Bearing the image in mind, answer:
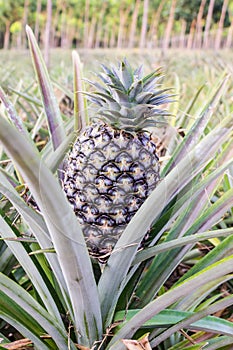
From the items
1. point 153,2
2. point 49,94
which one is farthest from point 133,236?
point 153,2

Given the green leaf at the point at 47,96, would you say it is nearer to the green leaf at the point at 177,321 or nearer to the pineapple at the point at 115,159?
the pineapple at the point at 115,159

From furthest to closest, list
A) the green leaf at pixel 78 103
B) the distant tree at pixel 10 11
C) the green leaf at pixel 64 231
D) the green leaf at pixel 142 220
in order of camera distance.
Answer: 1. the distant tree at pixel 10 11
2. the green leaf at pixel 78 103
3. the green leaf at pixel 142 220
4. the green leaf at pixel 64 231

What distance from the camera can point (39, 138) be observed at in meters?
1.26

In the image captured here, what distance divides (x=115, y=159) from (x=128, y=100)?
0.23 ft

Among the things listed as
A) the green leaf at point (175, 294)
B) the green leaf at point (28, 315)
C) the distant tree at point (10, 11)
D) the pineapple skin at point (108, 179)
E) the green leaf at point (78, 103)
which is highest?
the distant tree at point (10, 11)

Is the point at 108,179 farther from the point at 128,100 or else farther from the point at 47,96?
the point at 47,96

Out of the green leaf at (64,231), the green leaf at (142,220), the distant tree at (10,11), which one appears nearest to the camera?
the green leaf at (64,231)

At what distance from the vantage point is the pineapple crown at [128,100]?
49 centimetres

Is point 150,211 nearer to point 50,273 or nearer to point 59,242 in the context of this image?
point 59,242

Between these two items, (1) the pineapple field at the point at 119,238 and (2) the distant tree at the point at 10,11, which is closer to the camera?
(1) the pineapple field at the point at 119,238

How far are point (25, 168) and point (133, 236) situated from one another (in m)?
0.17

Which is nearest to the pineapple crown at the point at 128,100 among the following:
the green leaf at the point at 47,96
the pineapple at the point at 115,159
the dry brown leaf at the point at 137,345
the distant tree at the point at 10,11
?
the pineapple at the point at 115,159

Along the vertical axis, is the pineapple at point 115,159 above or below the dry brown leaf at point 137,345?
above

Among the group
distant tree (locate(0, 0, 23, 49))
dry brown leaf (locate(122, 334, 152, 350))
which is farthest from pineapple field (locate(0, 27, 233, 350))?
distant tree (locate(0, 0, 23, 49))
